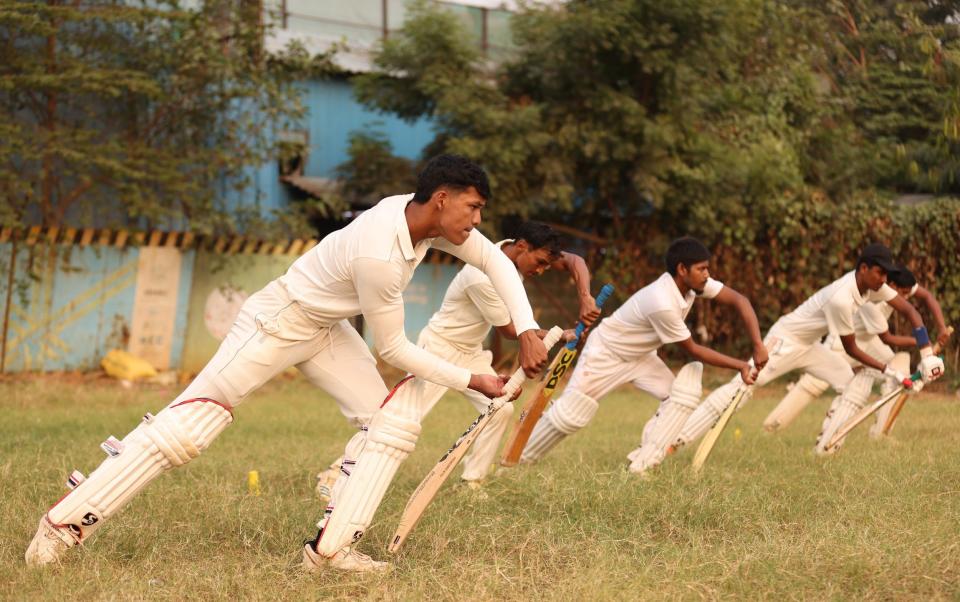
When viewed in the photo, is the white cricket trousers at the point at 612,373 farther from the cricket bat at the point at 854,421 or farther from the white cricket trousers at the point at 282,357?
the white cricket trousers at the point at 282,357

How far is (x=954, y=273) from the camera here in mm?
14047

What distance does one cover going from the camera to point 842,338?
28.5 ft

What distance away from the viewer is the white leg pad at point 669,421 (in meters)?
6.94

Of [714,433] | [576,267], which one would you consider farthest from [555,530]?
[576,267]

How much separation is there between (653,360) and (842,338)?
1.91 m

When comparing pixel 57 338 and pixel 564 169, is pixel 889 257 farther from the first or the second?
pixel 57 338

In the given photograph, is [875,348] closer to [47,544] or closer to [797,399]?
[797,399]

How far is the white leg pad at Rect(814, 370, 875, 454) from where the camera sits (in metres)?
8.33

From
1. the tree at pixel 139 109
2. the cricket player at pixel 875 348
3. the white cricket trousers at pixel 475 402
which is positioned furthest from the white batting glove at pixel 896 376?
the tree at pixel 139 109

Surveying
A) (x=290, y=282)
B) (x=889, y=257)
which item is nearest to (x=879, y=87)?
(x=889, y=257)

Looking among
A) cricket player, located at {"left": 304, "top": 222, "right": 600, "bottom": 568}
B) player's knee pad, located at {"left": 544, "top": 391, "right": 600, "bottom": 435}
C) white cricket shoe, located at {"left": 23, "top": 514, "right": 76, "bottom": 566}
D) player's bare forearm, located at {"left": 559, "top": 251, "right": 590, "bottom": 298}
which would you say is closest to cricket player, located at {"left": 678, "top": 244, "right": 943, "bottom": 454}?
player's knee pad, located at {"left": 544, "top": 391, "right": 600, "bottom": 435}

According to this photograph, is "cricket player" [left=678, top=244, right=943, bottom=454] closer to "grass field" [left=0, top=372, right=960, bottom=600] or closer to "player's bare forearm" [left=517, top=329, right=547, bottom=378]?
"grass field" [left=0, top=372, right=960, bottom=600]

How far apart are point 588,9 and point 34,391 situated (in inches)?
306

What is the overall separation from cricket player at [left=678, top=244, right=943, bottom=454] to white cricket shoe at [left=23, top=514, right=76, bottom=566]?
15.2 feet
